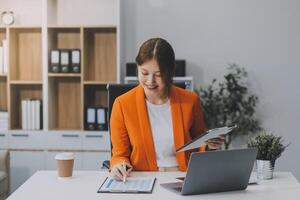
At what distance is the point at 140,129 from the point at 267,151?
2.13ft

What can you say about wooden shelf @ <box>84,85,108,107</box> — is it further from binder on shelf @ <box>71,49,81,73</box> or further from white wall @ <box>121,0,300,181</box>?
white wall @ <box>121,0,300,181</box>

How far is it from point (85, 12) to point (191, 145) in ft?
10.00

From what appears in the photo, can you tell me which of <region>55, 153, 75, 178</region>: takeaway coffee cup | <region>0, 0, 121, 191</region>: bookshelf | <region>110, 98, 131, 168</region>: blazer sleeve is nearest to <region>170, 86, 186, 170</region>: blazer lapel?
<region>110, 98, 131, 168</region>: blazer sleeve

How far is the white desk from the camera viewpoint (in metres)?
1.96

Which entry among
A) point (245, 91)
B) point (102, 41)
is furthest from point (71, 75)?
point (245, 91)

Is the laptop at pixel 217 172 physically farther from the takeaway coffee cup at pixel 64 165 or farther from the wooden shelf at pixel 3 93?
the wooden shelf at pixel 3 93

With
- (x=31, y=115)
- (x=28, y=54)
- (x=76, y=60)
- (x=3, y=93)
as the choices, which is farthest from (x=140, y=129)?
(x=3, y=93)

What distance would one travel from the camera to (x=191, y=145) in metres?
2.10

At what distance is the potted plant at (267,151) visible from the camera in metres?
→ 2.25

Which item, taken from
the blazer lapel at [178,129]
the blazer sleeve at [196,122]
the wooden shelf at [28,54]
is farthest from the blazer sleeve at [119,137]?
the wooden shelf at [28,54]

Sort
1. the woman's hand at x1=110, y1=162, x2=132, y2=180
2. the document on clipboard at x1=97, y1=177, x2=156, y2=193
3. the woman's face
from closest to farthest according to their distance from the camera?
the document on clipboard at x1=97, y1=177, x2=156, y2=193 < the woman's hand at x1=110, y1=162, x2=132, y2=180 < the woman's face

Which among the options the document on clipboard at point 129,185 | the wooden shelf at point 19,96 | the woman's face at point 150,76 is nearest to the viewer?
the document on clipboard at point 129,185

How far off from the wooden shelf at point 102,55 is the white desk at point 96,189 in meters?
2.56

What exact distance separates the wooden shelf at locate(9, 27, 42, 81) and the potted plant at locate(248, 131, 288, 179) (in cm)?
307
